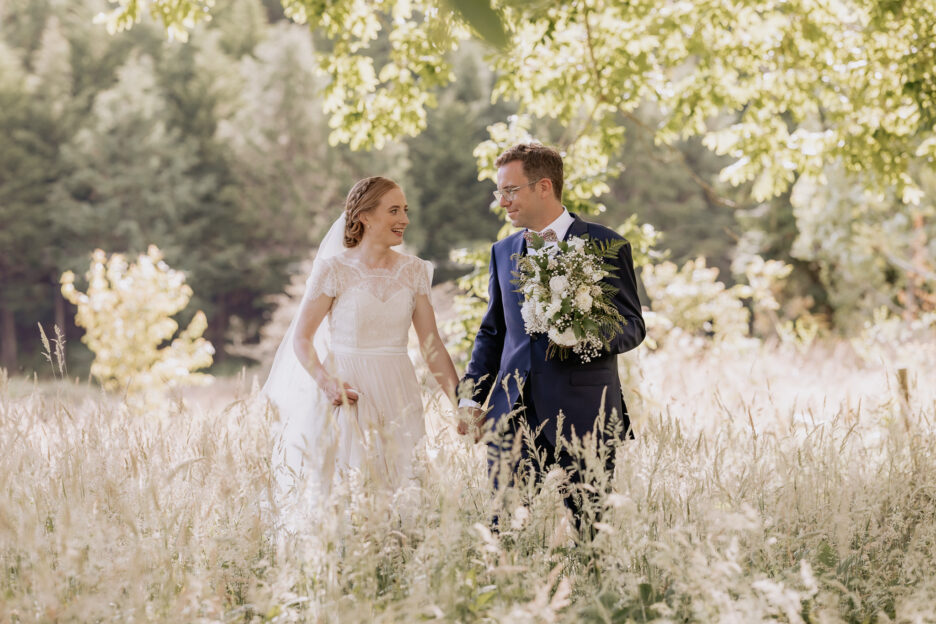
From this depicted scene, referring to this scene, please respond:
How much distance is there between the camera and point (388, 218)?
14.0ft

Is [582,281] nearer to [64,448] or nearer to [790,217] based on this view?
[64,448]

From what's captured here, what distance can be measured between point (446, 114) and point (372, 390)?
36847mm

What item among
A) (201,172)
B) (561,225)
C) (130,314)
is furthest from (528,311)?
(201,172)

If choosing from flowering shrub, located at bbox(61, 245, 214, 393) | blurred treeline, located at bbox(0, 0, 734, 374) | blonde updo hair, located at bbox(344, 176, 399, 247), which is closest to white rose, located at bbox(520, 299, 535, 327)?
blonde updo hair, located at bbox(344, 176, 399, 247)

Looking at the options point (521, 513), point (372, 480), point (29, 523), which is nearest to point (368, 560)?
point (372, 480)

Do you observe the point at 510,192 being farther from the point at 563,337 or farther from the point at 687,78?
the point at 687,78

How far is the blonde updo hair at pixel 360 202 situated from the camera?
13.9 ft

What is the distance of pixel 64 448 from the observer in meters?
3.17

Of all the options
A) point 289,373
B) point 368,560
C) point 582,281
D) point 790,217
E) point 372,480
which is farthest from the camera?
point 790,217

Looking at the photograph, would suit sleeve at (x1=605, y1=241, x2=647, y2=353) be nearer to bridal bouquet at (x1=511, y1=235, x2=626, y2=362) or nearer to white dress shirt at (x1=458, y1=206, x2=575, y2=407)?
bridal bouquet at (x1=511, y1=235, x2=626, y2=362)

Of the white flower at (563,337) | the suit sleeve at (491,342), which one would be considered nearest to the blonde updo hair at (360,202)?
the suit sleeve at (491,342)

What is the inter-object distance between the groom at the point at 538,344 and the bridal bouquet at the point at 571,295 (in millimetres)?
77

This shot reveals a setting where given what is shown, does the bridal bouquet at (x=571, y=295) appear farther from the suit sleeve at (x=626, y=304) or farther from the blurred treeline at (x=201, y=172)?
the blurred treeline at (x=201, y=172)

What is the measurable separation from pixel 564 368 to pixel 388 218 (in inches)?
47.0
